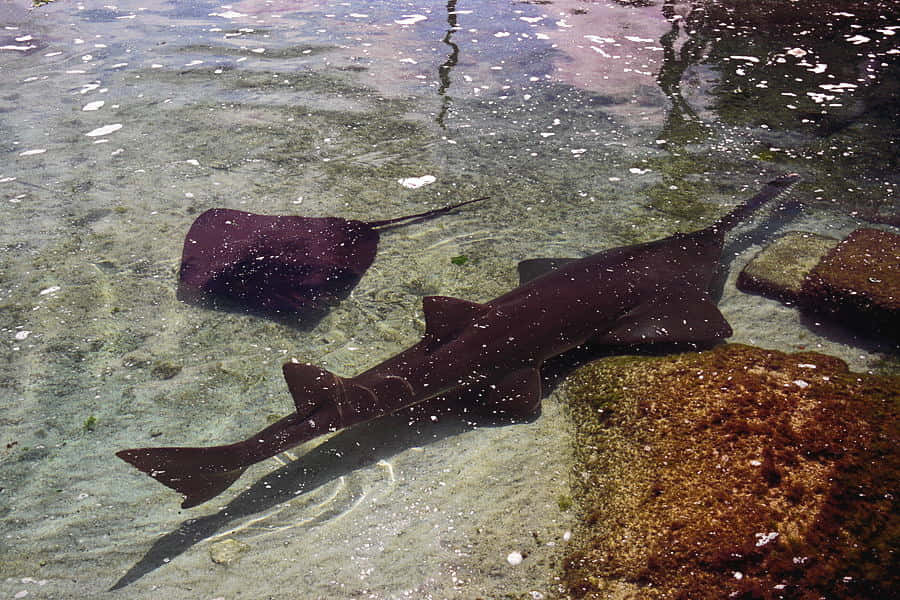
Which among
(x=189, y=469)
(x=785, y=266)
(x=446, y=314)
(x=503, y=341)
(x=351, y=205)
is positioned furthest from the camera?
(x=351, y=205)

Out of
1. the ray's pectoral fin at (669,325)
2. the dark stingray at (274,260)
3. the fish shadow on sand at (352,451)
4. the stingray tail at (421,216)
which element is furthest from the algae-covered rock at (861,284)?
the dark stingray at (274,260)

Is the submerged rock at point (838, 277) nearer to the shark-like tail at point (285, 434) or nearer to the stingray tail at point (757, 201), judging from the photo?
the stingray tail at point (757, 201)

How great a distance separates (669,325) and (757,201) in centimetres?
238

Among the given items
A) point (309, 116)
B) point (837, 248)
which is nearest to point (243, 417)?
point (837, 248)

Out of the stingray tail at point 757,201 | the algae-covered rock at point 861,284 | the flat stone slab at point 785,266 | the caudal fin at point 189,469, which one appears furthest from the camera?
the stingray tail at point 757,201

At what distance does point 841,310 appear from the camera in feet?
13.7

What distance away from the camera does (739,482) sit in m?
2.66

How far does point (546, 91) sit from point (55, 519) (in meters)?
7.11

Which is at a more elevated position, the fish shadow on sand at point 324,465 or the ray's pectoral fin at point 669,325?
the ray's pectoral fin at point 669,325

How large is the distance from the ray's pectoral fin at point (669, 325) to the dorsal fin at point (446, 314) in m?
0.79

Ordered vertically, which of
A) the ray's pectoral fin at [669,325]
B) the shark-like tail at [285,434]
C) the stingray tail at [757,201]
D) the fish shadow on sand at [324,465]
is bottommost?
the fish shadow on sand at [324,465]

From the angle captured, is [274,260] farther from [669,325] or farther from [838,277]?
[838,277]

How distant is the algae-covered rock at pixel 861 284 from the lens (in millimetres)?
4039

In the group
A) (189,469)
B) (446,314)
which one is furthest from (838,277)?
(189,469)
